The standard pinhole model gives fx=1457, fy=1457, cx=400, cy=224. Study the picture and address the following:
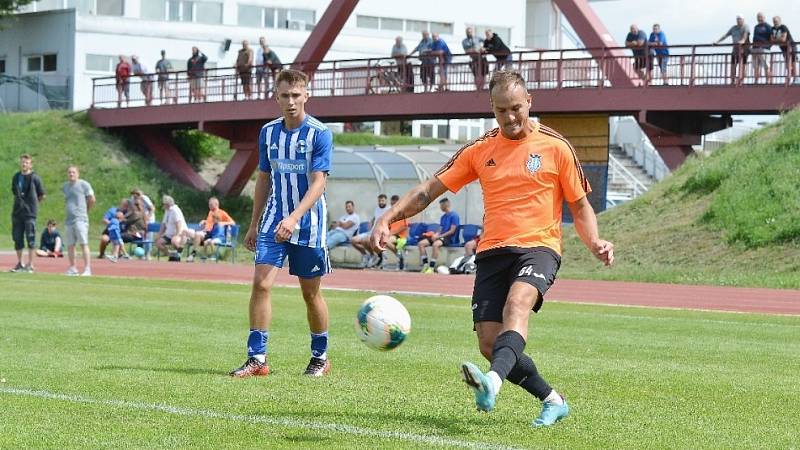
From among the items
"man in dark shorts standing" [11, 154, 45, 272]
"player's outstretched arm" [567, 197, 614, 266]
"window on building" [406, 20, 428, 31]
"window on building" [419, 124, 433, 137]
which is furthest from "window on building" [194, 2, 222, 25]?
"player's outstretched arm" [567, 197, 614, 266]

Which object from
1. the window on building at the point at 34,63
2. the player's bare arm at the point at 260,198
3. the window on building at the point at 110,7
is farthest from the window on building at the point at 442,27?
the player's bare arm at the point at 260,198

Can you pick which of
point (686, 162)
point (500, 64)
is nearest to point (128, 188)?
point (500, 64)

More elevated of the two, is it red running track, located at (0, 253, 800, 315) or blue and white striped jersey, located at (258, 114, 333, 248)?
blue and white striped jersey, located at (258, 114, 333, 248)

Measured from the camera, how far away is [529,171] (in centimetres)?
772

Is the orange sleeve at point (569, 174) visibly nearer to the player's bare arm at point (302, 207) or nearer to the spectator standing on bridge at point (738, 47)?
the player's bare arm at point (302, 207)

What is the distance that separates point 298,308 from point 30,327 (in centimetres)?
460

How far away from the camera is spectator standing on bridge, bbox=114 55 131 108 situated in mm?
50750

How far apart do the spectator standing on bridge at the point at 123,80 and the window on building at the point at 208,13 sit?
1508cm

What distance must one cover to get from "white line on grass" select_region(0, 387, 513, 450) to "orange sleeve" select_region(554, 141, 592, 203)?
61.5 inches

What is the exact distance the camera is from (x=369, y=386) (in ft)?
30.4

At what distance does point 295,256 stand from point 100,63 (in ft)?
175

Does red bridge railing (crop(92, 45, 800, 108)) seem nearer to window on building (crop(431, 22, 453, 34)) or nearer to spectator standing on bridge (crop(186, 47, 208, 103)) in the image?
spectator standing on bridge (crop(186, 47, 208, 103))

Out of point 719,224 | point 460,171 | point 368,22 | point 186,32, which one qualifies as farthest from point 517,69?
point 368,22

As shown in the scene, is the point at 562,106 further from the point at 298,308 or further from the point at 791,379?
the point at 791,379
